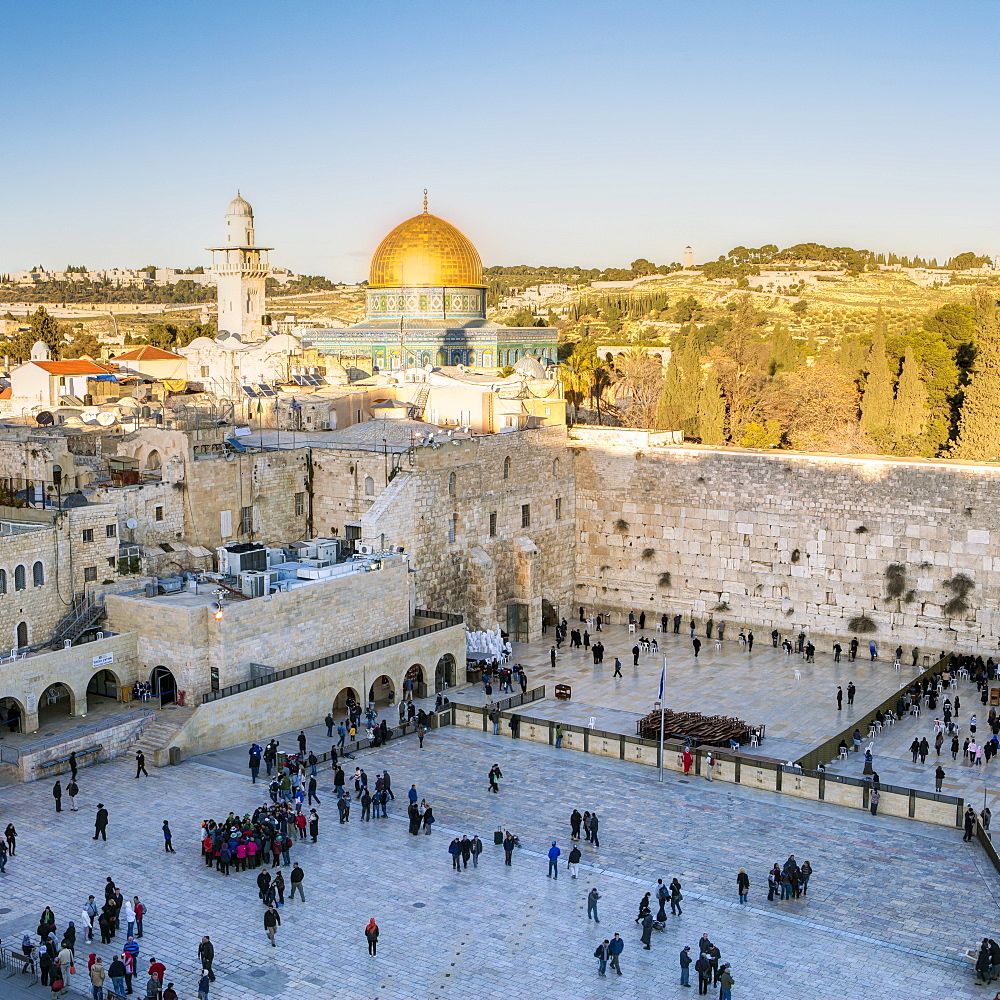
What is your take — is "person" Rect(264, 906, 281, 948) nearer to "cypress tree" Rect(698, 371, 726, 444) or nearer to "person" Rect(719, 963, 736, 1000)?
"person" Rect(719, 963, 736, 1000)

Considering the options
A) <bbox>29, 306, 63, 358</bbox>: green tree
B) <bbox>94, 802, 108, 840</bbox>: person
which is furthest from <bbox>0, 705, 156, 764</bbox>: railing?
<bbox>29, 306, 63, 358</bbox>: green tree

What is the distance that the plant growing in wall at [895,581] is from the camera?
2917 centimetres

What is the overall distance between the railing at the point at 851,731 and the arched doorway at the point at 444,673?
Result: 303 inches

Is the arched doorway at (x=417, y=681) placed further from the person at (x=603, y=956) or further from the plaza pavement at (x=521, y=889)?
the person at (x=603, y=956)

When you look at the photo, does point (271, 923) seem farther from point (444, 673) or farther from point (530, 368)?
point (530, 368)

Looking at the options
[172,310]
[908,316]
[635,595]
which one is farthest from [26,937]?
A: [172,310]

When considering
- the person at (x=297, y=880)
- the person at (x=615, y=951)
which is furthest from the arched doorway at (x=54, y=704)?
the person at (x=615, y=951)

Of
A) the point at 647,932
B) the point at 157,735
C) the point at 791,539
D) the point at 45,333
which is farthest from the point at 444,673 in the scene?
the point at 45,333

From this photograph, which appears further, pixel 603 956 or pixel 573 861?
pixel 573 861

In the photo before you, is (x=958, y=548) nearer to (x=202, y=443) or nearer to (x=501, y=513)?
(x=501, y=513)

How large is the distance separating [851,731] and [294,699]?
33.2ft

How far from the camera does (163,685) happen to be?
74.6 ft

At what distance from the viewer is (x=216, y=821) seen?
60.4ft

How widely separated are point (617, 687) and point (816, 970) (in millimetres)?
12101
